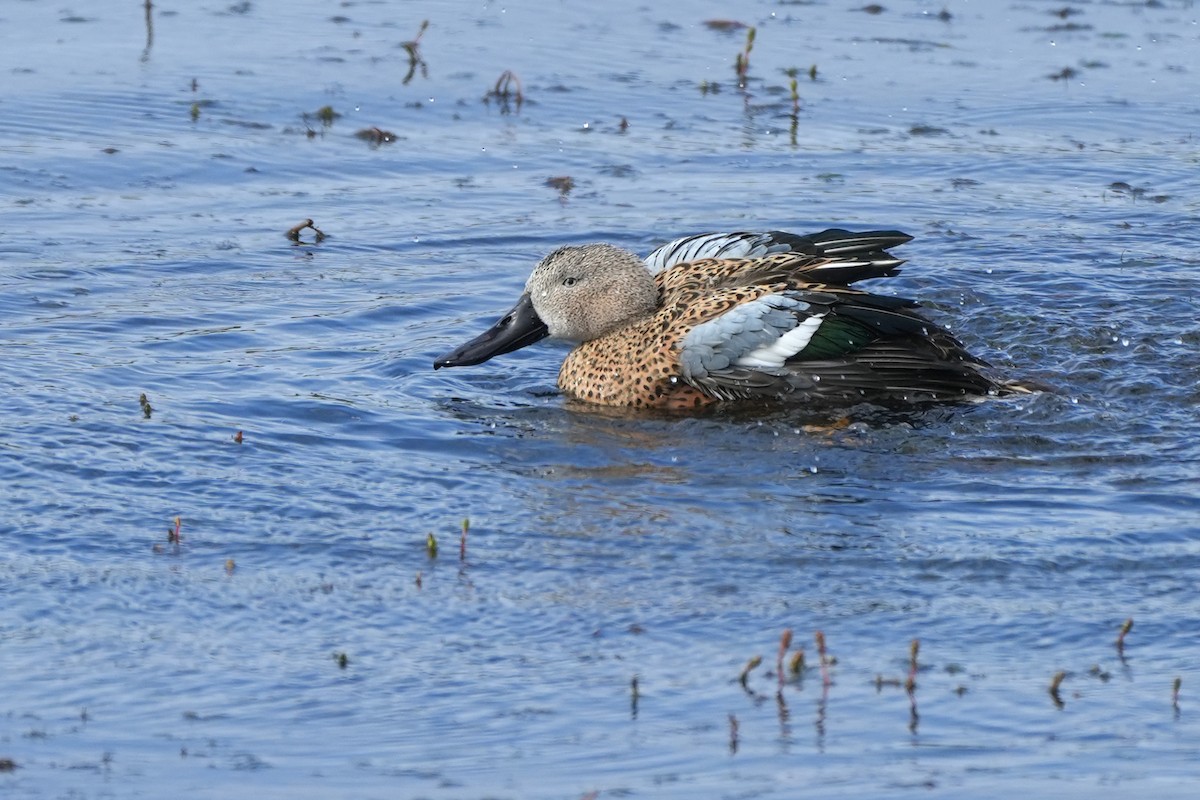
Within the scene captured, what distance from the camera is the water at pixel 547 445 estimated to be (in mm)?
4613

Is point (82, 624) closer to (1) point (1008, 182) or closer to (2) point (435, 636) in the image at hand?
(2) point (435, 636)

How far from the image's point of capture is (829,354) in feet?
24.4

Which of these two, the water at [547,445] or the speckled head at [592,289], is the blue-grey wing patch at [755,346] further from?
the speckled head at [592,289]

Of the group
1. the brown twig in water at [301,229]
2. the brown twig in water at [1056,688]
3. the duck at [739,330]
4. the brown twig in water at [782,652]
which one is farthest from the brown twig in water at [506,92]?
the brown twig in water at [1056,688]

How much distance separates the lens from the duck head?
810 centimetres

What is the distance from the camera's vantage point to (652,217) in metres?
10.3

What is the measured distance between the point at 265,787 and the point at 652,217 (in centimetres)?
639

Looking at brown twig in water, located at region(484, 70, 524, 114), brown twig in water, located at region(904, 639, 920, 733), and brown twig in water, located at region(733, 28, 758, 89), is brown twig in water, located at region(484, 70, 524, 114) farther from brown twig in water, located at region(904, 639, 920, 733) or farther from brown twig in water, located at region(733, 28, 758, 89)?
brown twig in water, located at region(904, 639, 920, 733)

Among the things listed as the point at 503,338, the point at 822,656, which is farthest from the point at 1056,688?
the point at 503,338

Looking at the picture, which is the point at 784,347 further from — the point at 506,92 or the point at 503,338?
the point at 506,92

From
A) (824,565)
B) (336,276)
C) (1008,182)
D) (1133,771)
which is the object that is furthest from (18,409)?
(1008,182)

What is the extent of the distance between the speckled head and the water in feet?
1.36

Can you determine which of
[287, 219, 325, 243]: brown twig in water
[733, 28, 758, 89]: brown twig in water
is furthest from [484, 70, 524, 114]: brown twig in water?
[287, 219, 325, 243]: brown twig in water

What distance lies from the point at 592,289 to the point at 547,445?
46.9 inches
